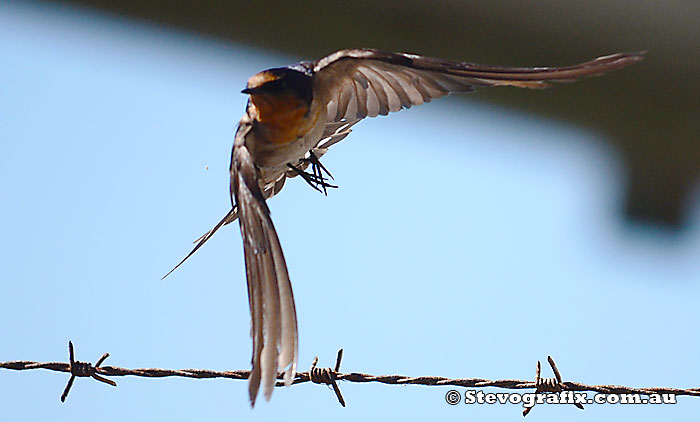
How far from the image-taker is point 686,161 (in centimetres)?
376

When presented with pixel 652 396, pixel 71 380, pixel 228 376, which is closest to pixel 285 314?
pixel 228 376

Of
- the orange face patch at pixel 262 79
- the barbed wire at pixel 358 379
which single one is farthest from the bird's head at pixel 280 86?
the barbed wire at pixel 358 379

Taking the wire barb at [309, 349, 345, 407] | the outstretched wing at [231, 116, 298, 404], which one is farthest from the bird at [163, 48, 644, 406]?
the wire barb at [309, 349, 345, 407]

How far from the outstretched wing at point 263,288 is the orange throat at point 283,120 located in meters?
0.05

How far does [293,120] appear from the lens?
2.98 ft

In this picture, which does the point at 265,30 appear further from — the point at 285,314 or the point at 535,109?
the point at 285,314

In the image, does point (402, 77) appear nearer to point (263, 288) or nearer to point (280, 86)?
point (280, 86)

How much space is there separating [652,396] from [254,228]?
0.50 meters

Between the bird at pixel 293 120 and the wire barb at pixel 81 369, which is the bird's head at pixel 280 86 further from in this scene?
the wire barb at pixel 81 369

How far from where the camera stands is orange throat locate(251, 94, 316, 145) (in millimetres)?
899

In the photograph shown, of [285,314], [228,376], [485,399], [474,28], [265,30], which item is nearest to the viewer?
[285,314]

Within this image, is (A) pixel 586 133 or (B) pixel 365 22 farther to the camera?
(A) pixel 586 133
